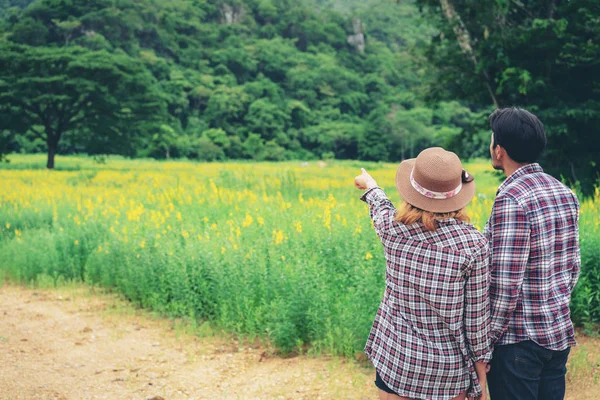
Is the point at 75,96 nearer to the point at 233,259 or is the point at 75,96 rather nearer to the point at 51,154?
the point at 51,154

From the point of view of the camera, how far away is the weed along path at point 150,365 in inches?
158

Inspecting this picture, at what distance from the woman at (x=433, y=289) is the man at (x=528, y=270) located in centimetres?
7

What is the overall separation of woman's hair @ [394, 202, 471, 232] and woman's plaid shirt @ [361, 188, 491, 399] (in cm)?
3

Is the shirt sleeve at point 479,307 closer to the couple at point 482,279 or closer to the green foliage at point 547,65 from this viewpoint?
the couple at point 482,279

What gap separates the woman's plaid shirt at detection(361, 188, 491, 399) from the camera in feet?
6.73

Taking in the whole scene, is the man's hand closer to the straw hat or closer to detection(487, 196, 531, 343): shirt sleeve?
the straw hat

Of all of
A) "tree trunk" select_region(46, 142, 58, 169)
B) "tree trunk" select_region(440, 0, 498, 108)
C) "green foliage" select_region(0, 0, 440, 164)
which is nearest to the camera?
Answer: "tree trunk" select_region(440, 0, 498, 108)

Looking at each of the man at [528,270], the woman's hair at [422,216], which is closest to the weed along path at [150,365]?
the man at [528,270]

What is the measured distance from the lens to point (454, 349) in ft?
7.04

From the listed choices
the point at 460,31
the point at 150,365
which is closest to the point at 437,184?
the point at 150,365

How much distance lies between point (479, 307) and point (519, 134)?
0.67 meters

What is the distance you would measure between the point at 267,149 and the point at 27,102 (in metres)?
37.6

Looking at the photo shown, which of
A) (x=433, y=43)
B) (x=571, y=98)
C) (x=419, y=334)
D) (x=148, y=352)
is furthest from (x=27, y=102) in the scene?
(x=419, y=334)

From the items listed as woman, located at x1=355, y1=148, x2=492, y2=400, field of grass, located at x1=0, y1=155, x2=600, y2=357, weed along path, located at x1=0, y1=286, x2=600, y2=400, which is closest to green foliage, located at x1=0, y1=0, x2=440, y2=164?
field of grass, located at x1=0, y1=155, x2=600, y2=357
